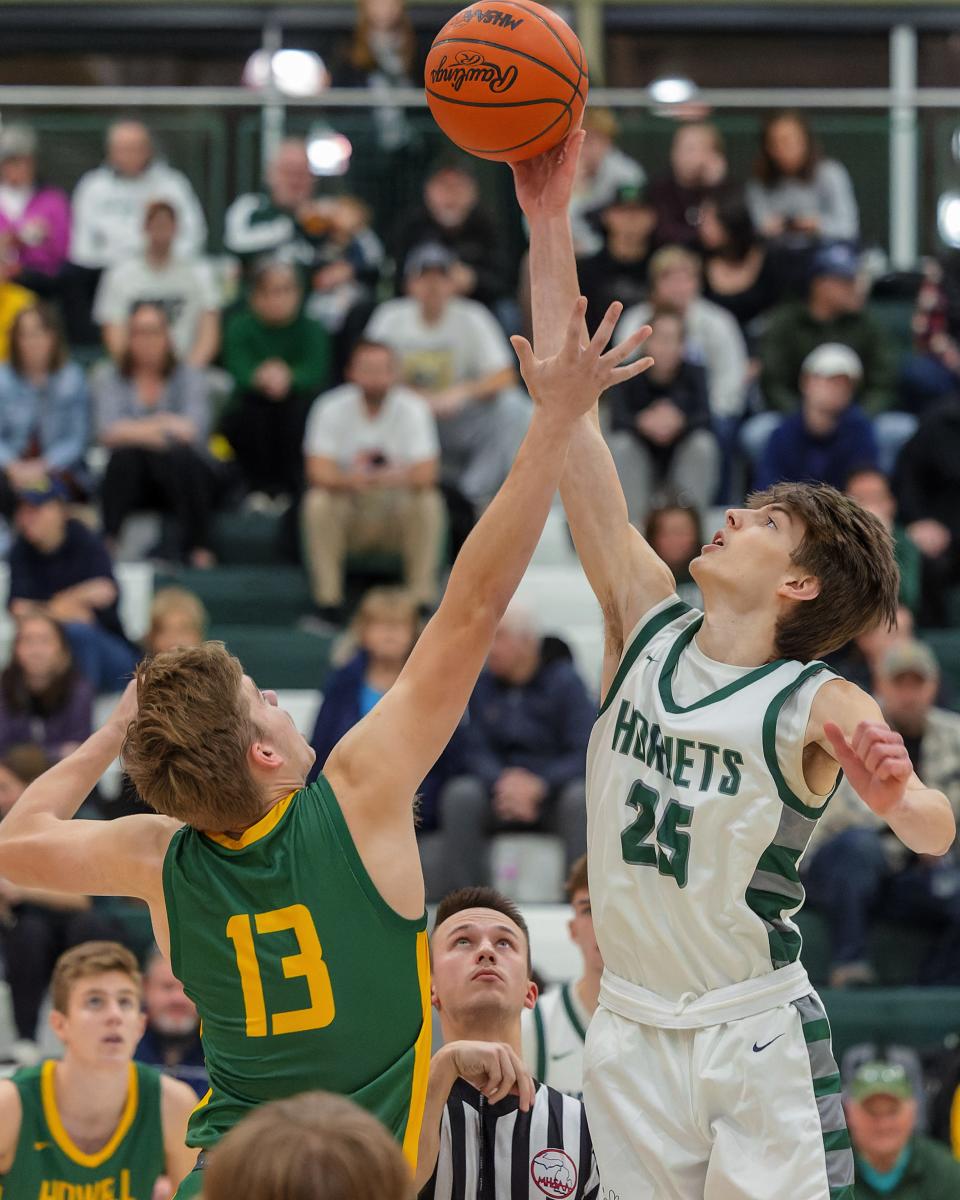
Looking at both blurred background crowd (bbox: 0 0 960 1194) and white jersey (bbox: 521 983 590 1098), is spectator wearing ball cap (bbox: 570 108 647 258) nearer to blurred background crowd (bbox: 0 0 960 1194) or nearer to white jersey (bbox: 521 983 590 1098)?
blurred background crowd (bbox: 0 0 960 1194)

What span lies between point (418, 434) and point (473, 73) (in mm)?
6504

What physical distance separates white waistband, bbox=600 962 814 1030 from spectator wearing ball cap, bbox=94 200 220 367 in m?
9.01

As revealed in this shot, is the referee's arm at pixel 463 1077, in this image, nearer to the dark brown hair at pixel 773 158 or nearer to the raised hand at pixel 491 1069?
the raised hand at pixel 491 1069

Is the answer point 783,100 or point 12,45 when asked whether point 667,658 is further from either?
point 12,45

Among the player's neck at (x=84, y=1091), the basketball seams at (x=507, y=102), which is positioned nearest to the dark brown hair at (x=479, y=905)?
the player's neck at (x=84, y=1091)

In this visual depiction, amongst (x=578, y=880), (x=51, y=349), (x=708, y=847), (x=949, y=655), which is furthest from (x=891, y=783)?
(x=51, y=349)

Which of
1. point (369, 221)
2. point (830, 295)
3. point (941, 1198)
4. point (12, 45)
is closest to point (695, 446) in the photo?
point (830, 295)

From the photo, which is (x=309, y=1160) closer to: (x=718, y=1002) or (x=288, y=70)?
(x=718, y=1002)

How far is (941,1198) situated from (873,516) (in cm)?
405

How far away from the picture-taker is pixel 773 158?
44.3 feet

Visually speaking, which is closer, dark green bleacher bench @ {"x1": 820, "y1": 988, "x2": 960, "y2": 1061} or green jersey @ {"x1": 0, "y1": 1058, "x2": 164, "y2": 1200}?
green jersey @ {"x1": 0, "y1": 1058, "x2": 164, "y2": 1200}

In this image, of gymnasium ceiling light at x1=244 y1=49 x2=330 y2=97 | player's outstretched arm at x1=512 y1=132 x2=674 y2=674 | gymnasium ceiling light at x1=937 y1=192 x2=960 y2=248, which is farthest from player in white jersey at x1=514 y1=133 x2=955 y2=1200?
gymnasium ceiling light at x1=244 y1=49 x2=330 y2=97

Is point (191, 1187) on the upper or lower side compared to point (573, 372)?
lower

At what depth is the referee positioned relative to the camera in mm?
4629
